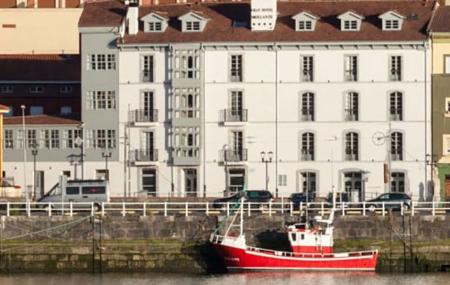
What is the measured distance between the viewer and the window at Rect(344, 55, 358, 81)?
358ft

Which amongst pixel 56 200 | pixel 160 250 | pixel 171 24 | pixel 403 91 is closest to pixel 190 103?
pixel 171 24

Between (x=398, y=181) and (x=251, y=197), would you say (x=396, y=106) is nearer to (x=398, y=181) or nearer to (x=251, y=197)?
(x=398, y=181)

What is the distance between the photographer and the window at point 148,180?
11044 cm

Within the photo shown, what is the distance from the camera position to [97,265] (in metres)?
83.6

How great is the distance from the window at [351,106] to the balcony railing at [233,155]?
624 cm

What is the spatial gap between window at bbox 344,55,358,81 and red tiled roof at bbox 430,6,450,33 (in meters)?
4.74

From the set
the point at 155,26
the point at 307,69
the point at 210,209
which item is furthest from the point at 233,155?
the point at 210,209

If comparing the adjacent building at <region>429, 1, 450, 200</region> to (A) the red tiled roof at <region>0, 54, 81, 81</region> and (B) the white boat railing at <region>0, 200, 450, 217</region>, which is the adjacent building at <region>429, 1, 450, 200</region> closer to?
(B) the white boat railing at <region>0, 200, 450, 217</region>

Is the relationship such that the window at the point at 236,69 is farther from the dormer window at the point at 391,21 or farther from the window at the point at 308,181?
the dormer window at the point at 391,21

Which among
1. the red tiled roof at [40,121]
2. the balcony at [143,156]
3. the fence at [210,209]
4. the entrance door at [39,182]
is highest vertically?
the red tiled roof at [40,121]

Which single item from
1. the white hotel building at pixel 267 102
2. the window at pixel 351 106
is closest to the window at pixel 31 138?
the white hotel building at pixel 267 102

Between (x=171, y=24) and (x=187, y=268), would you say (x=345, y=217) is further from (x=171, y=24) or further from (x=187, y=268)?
(x=171, y=24)

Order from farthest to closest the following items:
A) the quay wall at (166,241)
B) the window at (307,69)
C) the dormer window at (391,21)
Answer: the dormer window at (391,21), the window at (307,69), the quay wall at (166,241)

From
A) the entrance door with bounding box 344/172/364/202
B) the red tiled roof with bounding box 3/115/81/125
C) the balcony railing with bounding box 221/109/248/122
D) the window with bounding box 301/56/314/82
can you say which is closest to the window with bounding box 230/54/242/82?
the balcony railing with bounding box 221/109/248/122
